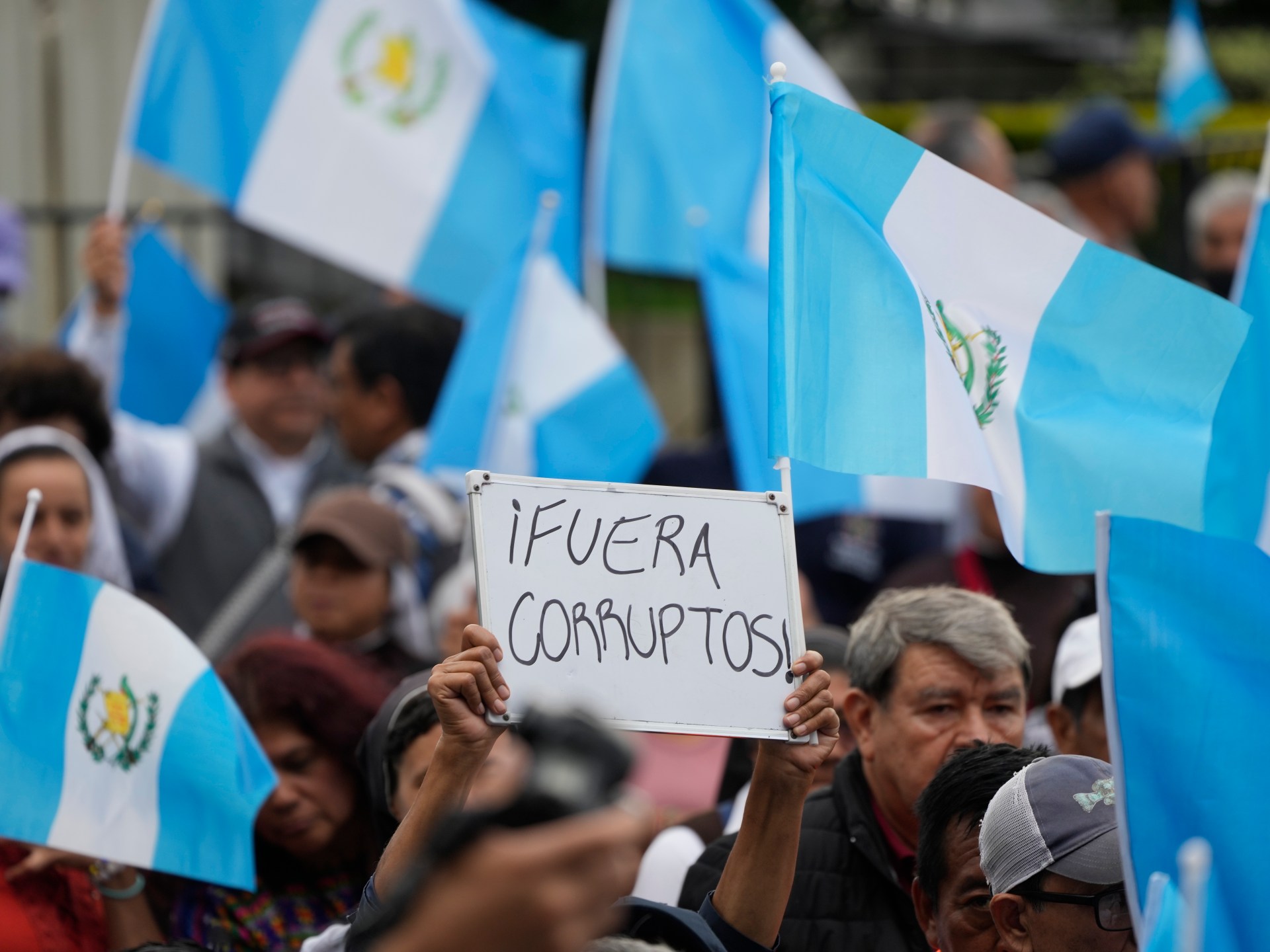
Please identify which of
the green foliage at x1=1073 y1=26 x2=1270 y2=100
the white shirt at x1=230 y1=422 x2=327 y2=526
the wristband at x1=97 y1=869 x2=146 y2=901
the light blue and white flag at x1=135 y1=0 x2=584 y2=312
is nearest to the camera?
the wristband at x1=97 y1=869 x2=146 y2=901

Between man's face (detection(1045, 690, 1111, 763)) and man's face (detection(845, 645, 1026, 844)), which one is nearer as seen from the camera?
man's face (detection(845, 645, 1026, 844))

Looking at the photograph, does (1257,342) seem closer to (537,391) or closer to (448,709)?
(448,709)

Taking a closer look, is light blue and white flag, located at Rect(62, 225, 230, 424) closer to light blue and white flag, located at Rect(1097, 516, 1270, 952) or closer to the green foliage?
light blue and white flag, located at Rect(1097, 516, 1270, 952)

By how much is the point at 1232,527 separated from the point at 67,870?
2.37 metres

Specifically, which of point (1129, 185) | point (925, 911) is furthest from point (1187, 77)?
point (925, 911)

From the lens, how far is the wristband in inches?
128

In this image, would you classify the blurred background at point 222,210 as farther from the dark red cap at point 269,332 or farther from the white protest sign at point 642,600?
the white protest sign at point 642,600

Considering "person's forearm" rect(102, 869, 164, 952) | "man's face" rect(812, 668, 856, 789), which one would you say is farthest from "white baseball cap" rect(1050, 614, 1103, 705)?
"person's forearm" rect(102, 869, 164, 952)

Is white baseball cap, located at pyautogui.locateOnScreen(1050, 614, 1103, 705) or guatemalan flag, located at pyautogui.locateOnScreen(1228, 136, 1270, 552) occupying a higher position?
guatemalan flag, located at pyautogui.locateOnScreen(1228, 136, 1270, 552)

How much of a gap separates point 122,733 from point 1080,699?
1.97 meters

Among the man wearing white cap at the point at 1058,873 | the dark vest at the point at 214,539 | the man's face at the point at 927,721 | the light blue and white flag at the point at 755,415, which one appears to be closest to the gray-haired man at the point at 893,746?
the man's face at the point at 927,721

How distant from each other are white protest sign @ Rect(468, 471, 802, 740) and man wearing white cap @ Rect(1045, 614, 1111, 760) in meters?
1.24

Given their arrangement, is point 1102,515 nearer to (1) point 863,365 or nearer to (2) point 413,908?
(1) point 863,365

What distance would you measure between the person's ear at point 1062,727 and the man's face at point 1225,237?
3300 mm
